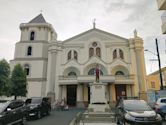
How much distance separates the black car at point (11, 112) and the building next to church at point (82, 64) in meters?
18.3

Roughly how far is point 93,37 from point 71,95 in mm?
12495

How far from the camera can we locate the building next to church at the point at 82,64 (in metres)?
30.4

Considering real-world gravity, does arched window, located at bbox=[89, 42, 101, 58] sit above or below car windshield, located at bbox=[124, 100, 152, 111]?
above

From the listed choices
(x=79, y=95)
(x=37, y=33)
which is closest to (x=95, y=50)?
(x=79, y=95)

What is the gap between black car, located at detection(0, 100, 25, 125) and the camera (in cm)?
916

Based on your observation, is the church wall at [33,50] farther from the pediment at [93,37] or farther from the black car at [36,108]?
the black car at [36,108]

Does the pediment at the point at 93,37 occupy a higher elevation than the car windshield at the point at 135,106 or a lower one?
higher

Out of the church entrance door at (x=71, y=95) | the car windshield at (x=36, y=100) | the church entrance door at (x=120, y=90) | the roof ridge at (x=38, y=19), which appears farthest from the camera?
the roof ridge at (x=38, y=19)

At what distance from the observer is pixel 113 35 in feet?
113

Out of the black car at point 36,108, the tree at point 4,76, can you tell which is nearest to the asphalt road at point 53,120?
the black car at point 36,108

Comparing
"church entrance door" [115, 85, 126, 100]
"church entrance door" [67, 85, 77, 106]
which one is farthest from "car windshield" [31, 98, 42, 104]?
"church entrance door" [115, 85, 126, 100]

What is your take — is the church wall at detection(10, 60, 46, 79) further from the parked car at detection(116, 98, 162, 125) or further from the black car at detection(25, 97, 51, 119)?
the parked car at detection(116, 98, 162, 125)

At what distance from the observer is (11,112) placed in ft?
32.7

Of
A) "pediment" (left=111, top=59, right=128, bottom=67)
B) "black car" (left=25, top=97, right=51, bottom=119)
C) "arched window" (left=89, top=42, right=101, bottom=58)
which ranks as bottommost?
"black car" (left=25, top=97, right=51, bottom=119)
